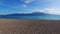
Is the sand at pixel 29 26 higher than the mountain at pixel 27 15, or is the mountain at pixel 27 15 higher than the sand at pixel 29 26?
the mountain at pixel 27 15

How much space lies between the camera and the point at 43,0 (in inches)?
53.7

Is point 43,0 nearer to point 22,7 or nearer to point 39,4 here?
point 39,4

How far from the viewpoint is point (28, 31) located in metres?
1.35

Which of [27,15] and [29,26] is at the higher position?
[27,15]

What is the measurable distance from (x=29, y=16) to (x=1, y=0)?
0.37m

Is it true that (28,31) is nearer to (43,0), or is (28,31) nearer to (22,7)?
(22,7)

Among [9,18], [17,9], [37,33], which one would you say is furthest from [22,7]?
[37,33]

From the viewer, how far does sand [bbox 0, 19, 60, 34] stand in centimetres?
133

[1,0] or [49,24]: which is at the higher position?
[1,0]

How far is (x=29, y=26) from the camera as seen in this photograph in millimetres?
1346

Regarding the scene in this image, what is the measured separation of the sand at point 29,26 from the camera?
133cm

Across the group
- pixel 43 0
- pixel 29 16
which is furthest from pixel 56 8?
pixel 29 16

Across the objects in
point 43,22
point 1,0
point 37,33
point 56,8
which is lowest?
point 37,33

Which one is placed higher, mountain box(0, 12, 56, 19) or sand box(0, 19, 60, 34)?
mountain box(0, 12, 56, 19)
